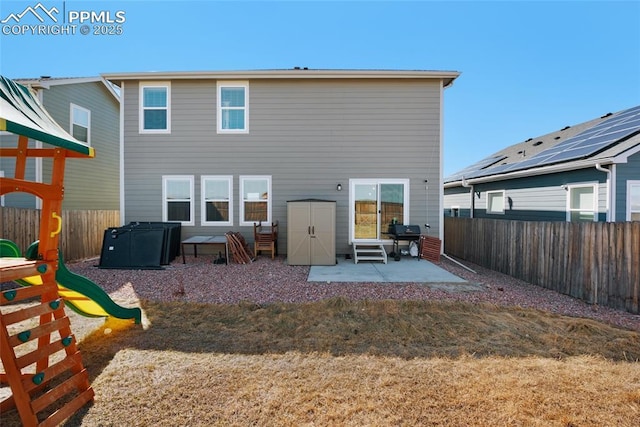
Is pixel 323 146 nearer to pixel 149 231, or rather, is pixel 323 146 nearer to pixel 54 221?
pixel 149 231

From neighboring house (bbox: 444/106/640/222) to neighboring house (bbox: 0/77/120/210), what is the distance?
587 inches

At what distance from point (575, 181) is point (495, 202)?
3.85 m

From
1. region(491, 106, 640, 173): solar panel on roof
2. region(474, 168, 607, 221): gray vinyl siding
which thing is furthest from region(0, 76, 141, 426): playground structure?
region(491, 106, 640, 173): solar panel on roof

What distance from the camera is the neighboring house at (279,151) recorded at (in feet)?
32.1

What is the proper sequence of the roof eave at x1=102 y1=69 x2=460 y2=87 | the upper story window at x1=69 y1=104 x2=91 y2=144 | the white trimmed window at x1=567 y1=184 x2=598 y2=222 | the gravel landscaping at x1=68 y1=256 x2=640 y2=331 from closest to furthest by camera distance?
the gravel landscaping at x1=68 y1=256 x2=640 y2=331
the white trimmed window at x1=567 y1=184 x2=598 y2=222
the roof eave at x1=102 y1=69 x2=460 y2=87
the upper story window at x1=69 y1=104 x2=91 y2=144

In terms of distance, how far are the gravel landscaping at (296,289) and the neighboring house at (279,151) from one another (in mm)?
2553

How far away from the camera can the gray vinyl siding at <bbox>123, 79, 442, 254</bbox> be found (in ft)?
32.1

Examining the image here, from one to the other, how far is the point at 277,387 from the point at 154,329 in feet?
7.65

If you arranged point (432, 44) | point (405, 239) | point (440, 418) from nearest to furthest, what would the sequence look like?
point (440, 418) < point (405, 239) < point (432, 44)

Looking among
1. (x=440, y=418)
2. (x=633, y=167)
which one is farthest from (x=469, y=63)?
(x=440, y=418)

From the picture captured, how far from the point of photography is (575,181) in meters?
9.23

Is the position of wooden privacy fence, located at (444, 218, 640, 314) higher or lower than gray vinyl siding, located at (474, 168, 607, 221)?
lower

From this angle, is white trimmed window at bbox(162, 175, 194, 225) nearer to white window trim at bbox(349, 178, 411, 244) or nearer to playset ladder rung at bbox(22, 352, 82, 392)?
white window trim at bbox(349, 178, 411, 244)

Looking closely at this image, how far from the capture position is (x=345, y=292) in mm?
5898
